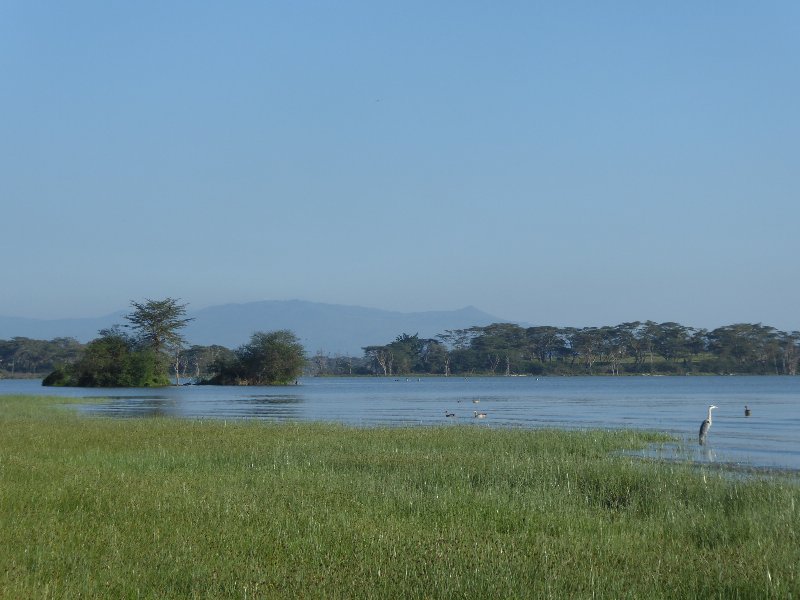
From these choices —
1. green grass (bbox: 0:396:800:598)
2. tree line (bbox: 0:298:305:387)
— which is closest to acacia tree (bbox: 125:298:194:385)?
tree line (bbox: 0:298:305:387)

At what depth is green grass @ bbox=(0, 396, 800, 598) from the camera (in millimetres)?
9156

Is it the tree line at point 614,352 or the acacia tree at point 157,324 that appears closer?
the acacia tree at point 157,324

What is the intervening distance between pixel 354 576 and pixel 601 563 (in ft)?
9.55

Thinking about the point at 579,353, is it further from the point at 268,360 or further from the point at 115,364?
the point at 115,364

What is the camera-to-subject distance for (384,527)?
11.7m

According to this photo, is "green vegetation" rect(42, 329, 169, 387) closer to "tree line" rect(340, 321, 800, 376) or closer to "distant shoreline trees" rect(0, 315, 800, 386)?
"distant shoreline trees" rect(0, 315, 800, 386)

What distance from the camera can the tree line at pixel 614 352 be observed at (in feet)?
542

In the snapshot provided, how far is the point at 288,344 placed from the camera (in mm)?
108125

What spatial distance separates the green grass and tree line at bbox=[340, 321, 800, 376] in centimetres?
15683

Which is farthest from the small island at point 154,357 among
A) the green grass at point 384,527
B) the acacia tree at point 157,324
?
the green grass at point 384,527

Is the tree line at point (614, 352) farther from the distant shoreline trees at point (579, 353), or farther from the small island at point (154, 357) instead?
the small island at point (154, 357)

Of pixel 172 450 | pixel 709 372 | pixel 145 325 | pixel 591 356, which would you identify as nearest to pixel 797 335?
pixel 709 372

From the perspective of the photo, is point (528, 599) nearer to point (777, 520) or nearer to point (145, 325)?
point (777, 520)

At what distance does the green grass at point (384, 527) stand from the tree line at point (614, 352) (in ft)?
515
